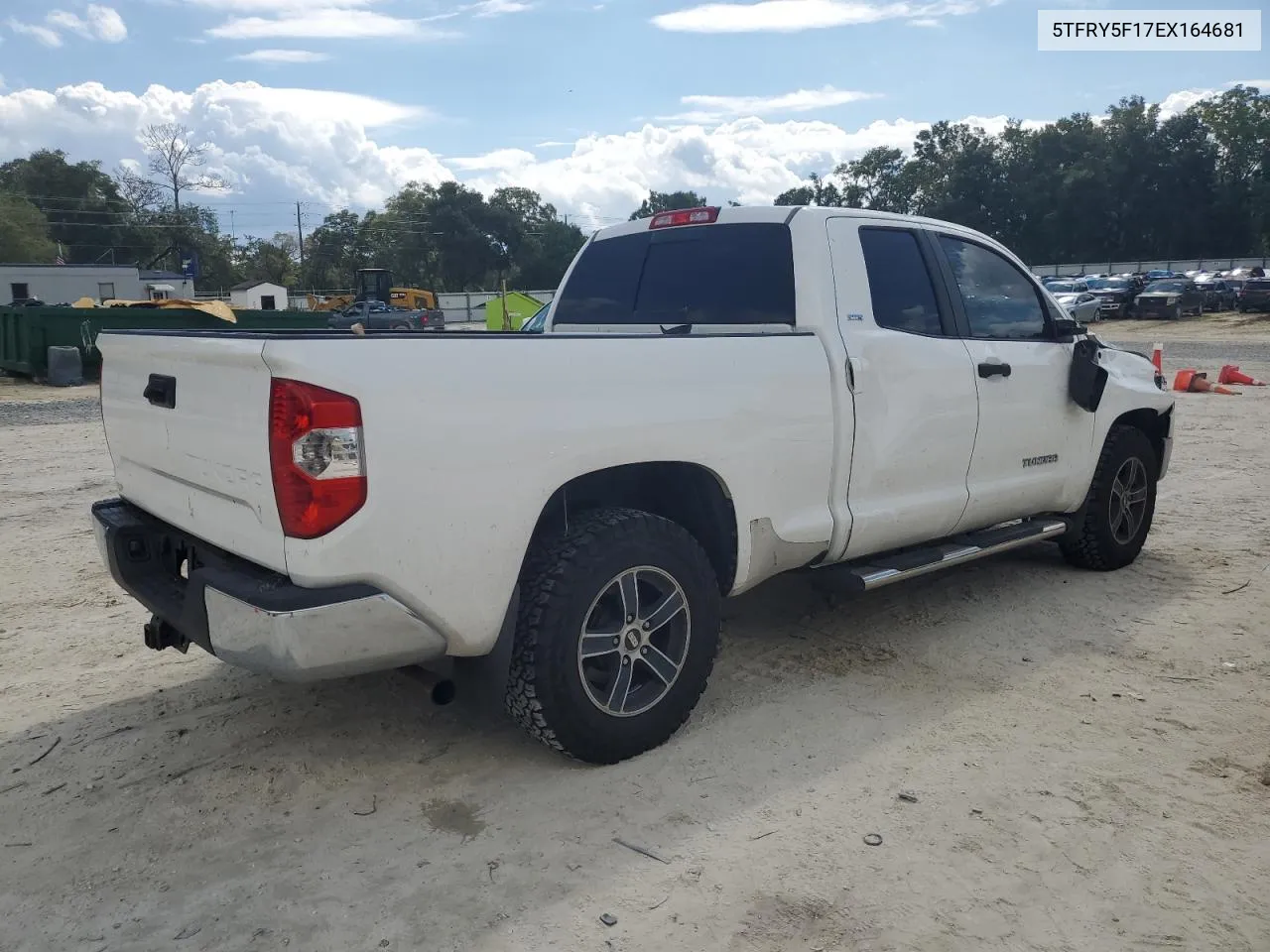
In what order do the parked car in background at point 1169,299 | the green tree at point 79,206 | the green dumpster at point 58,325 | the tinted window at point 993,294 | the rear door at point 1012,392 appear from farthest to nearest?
the green tree at point 79,206 → the parked car in background at point 1169,299 → the green dumpster at point 58,325 → the tinted window at point 993,294 → the rear door at point 1012,392

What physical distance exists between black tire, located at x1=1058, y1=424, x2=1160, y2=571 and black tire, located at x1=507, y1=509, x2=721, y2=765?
2941 mm

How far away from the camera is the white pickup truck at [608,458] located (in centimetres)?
287

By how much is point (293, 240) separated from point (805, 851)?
91792 mm

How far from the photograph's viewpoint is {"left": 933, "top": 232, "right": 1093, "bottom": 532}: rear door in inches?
190

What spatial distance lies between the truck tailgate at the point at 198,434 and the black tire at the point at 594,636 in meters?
0.84

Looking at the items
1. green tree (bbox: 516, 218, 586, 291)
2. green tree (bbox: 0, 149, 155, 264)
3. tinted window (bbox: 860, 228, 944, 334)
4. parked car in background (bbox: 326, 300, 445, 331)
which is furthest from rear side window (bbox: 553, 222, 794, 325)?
green tree (bbox: 0, 149, 155, 264)

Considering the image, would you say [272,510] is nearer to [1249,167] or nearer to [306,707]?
[306,707]

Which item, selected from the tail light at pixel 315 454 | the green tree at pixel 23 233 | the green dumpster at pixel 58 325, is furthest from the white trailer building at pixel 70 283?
the tail light at pixel 315 454

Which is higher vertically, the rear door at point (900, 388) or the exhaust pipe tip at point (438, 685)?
the rear door at point (900, 388)

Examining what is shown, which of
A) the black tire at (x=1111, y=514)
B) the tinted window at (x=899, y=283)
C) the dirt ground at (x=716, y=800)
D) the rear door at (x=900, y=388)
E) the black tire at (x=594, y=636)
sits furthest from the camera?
the black tire at (x=1111, y=514)

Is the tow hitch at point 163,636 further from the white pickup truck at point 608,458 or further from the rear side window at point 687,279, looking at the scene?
the rear side window at point 687,279

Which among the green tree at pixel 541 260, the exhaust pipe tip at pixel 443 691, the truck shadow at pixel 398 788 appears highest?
the green tree at pixel 541 260

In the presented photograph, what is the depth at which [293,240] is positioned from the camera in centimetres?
8731

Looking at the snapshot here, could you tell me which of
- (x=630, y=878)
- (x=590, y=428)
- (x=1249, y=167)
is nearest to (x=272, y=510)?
(x=590, y=428)
